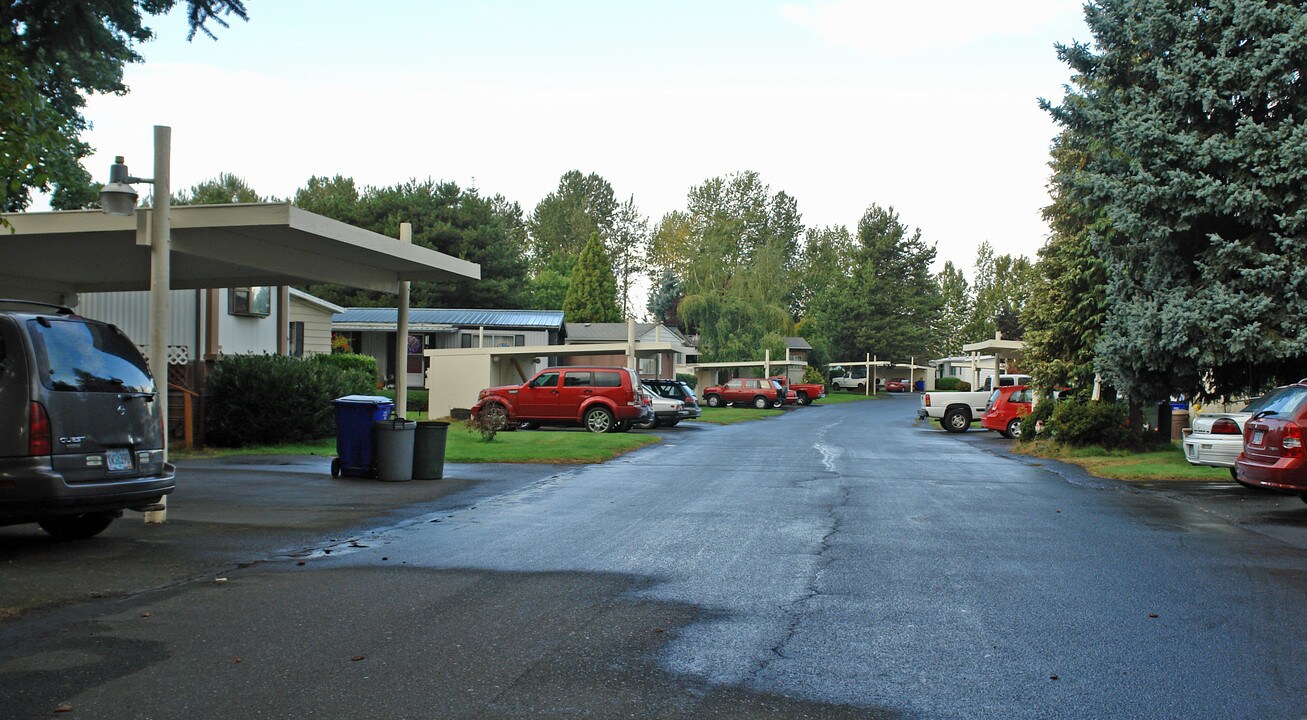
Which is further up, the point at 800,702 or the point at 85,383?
the point at 85,383

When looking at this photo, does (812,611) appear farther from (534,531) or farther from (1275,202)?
(1275,202)

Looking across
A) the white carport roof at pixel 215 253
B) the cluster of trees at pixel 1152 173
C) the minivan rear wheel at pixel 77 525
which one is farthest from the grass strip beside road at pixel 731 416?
the minivan rear wheel at pixel 77 525

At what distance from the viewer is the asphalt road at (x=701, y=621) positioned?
Result: 16.5 ft

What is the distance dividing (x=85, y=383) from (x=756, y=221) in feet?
260

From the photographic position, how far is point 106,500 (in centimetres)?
856

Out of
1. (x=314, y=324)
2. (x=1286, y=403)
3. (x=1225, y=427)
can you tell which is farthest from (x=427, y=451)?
(x=314, y=324)

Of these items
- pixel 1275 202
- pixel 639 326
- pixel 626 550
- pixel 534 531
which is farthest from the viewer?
pixel 639 326

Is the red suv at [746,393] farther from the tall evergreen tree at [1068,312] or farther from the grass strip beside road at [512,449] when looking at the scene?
the grass strip beside road at [512,449]

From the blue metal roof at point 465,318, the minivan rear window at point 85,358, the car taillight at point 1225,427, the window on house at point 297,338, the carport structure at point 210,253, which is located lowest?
the car taillight at point 1225,427

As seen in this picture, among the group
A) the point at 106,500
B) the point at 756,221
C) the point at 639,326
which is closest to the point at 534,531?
the point at 106,500

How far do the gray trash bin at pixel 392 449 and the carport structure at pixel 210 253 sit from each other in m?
2.36

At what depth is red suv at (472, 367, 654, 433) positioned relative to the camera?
2823 cm

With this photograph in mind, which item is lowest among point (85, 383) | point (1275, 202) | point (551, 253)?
point (85, 383)

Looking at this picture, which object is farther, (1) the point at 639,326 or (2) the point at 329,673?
(1) the point at 639,326
